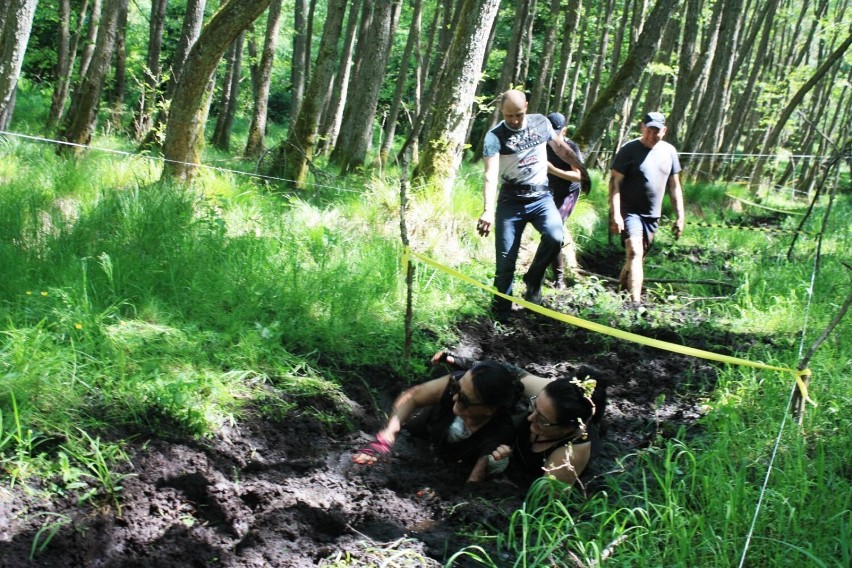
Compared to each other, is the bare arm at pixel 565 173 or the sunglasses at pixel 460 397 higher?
the bare arm at pixel 565 173

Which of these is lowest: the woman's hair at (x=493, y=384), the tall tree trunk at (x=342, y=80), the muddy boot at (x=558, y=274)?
the woman's hair at (x=493, y=384)

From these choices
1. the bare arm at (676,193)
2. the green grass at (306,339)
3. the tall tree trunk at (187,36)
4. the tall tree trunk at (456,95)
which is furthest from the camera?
the tall tree trunk at (187,36)

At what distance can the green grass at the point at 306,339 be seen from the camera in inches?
134

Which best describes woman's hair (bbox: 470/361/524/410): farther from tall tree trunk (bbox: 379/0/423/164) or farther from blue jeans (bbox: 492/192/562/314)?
tall tree trunk (bbox: 379/0/423/164)

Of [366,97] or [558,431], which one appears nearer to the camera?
[558,431]

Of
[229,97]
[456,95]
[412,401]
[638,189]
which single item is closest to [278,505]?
[412,401]

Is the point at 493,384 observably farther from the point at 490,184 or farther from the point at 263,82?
the point at 263,82

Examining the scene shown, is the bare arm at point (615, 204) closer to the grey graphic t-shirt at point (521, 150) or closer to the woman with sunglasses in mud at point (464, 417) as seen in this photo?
the grey graphic t-shirt at point (521, 150)

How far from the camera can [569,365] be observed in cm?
600

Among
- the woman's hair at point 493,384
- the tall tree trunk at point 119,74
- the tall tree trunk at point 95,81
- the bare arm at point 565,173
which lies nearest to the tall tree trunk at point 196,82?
the tall tree trunk at point 95,81

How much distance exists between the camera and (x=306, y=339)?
514 centimetres

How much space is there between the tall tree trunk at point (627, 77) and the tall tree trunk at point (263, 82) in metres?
5.29

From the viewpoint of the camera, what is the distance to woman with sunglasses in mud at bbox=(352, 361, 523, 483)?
4172 mm

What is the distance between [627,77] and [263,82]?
625 centimetres
